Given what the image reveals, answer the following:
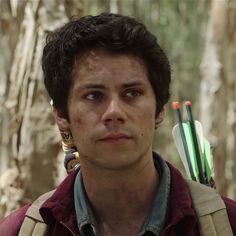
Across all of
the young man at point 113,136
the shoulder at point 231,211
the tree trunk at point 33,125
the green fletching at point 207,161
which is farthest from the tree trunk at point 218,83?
the shoulder at point 231,211

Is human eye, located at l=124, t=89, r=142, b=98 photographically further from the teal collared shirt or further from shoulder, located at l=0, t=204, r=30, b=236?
shoulder, located at l=0, t=204, r=30, b=236

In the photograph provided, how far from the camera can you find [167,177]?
209 cm

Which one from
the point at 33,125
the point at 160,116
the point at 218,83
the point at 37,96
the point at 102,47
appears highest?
the point at 102,47

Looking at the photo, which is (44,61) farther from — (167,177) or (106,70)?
(167,177)

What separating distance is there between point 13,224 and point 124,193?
0.33 metres

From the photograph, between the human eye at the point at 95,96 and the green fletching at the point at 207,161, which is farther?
the green fletching at the point at 207,161

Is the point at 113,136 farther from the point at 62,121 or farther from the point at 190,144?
the point at 190,144

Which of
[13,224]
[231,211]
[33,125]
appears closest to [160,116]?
[231,211]

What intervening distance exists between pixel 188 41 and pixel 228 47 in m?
5.17

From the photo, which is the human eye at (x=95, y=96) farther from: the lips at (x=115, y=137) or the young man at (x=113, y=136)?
the lips at (x=115, y=137)

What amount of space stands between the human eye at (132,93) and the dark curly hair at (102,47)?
0.24 feet

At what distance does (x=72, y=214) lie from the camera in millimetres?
2059

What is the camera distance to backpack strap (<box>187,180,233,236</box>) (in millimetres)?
1883

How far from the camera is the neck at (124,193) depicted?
207cm
